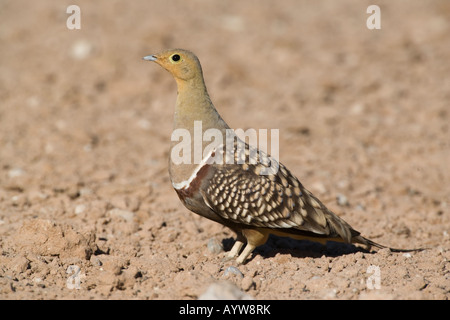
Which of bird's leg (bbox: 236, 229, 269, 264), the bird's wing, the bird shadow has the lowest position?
the bird shadow

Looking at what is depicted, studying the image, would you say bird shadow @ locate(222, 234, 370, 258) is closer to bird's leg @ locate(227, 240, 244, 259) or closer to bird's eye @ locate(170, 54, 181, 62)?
bird's leg @ locate(227, 240, 244, 259)

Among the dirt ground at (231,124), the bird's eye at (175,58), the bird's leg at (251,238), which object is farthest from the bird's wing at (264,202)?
the bird's eye at (175,58)

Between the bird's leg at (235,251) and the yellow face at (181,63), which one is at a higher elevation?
the yellow face at (181,63)

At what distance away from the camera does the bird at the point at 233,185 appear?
5293 mm

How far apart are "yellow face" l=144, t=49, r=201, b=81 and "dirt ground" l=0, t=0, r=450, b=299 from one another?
178cm

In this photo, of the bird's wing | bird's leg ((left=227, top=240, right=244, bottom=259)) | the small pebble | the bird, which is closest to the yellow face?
the bird

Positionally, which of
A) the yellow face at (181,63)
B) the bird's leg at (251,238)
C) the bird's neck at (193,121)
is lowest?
the bird's leg at (251,238)

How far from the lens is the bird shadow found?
6.01 meters

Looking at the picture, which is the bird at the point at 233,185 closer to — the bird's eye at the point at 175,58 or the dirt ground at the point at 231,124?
the bird's eye at the point at 175,58

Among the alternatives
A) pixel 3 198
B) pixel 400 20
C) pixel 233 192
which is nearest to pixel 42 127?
pixel 3 198

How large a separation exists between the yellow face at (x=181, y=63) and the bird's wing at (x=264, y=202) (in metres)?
0.98

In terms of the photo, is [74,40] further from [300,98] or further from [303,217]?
[303,217]

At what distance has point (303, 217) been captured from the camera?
5465mm

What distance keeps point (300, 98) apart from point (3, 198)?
585 centimetres
